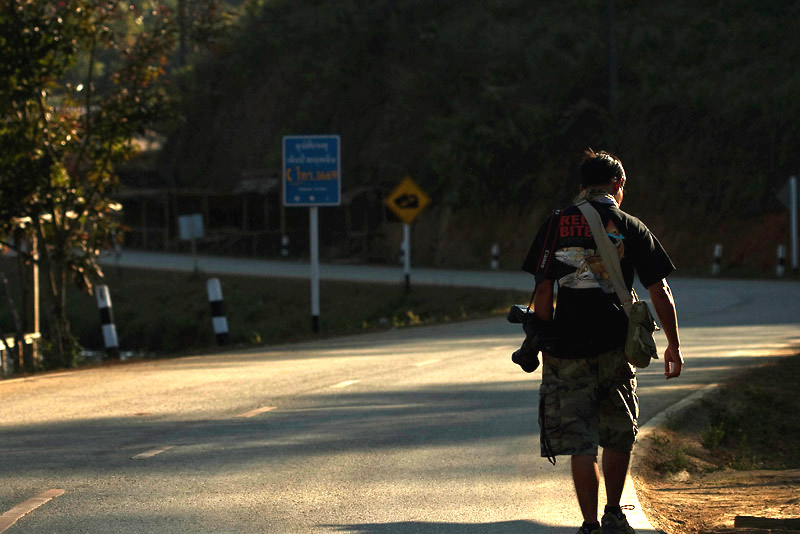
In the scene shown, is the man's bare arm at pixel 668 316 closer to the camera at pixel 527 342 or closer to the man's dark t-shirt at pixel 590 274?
the man's dark t-shirt at pixel 590 274

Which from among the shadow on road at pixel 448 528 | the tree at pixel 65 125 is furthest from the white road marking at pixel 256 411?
the tree at pixel 65 125

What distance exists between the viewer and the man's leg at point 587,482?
525cm

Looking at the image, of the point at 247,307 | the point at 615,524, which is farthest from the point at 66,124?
the point at 247,307

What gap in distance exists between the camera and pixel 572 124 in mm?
44188

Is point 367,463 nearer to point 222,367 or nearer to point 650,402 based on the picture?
point 650,402

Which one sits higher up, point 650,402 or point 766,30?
point 766,30

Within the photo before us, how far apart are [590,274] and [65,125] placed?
43.6ft

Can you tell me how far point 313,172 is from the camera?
2088 centimetres

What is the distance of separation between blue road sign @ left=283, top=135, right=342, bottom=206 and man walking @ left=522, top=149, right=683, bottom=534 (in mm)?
15543

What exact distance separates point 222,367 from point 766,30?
34.6m

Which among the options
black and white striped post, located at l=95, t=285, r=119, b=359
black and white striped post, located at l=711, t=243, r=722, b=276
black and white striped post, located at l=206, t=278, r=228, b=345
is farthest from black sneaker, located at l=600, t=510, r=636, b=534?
black and white striped post, located at l=711, t=243, r=722, b=276

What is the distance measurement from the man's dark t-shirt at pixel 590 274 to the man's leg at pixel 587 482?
0.48 m

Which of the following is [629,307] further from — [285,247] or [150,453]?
[285,247]

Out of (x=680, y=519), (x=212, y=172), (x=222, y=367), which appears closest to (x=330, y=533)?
(x=680, y=519)
